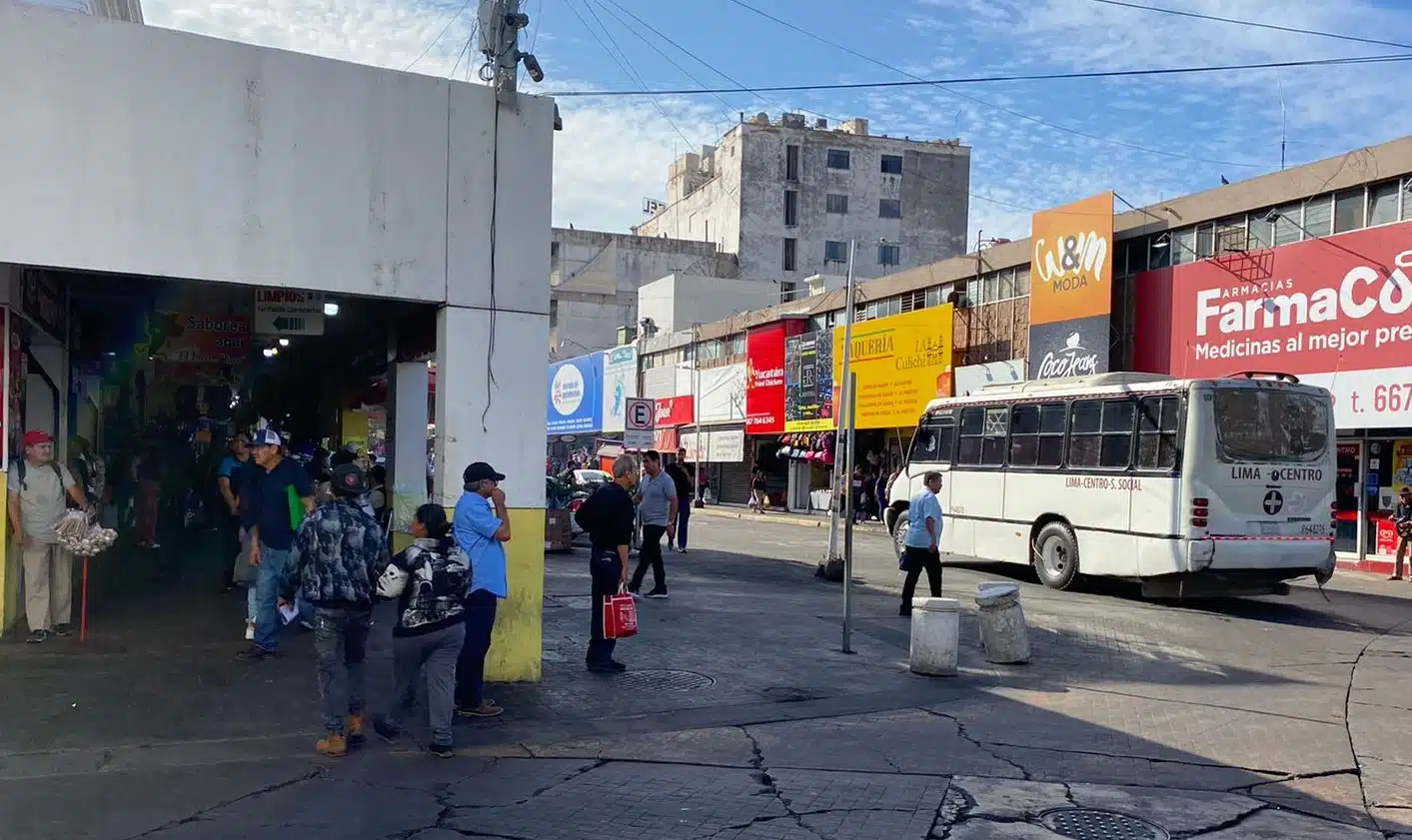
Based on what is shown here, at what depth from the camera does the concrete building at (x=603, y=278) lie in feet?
222

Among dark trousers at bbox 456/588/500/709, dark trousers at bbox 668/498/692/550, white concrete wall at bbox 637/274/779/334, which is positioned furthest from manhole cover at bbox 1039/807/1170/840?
white concrete wall at bbox 637/274/779/334

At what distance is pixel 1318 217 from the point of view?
21875 millimetres

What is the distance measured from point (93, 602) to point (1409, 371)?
65.8 feet

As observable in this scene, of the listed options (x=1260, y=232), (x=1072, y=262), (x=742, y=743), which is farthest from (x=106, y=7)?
(x=1260, y=232)

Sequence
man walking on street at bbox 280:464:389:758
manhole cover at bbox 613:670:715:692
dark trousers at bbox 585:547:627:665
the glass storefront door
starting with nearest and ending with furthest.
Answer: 1. man walking on street at bbox 280:464:389:758
2. manhole cover at bbox 613:670:715:692
3. dark trousers at bbox 585:547:627:665
4. the glass storefront door

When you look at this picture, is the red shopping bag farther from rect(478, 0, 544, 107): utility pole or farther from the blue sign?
A: the blue sign

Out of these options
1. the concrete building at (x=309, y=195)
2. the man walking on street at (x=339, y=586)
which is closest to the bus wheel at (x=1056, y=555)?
the concrete building at (x=309, y=195)

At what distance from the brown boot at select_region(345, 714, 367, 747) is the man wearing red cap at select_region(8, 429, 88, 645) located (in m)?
3.97

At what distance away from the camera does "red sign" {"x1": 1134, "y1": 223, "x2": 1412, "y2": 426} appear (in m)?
19.8

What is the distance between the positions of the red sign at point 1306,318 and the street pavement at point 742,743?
370 inches

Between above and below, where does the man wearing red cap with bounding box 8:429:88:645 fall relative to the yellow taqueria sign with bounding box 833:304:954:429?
below

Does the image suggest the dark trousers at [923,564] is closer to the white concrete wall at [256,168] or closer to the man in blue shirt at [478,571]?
the white concrete wall at [256,168]

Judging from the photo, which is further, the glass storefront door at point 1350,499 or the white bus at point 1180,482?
the glass storefront door at point 1350,499

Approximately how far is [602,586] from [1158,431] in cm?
906
